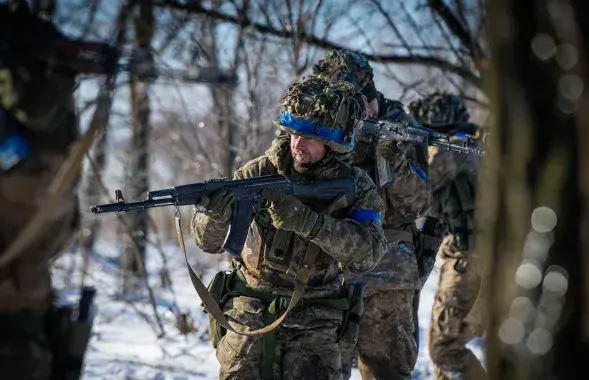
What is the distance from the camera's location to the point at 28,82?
2.01 m

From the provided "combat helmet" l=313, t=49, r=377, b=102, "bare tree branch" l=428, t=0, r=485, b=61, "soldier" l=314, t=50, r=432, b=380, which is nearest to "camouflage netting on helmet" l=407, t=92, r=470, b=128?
"soldier" l=314, t=50, r=432, b=380

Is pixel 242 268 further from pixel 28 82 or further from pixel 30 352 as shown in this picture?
pixel 28 82

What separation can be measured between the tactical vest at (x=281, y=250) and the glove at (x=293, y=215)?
0.18 m

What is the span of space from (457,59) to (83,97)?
550cm

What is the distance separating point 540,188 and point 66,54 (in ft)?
3.83

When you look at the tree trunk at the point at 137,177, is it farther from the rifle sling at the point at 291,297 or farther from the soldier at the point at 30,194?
the soldier at the point at 30,194

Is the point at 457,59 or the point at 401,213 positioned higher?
the point at 457,59

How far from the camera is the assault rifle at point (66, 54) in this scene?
1900mm

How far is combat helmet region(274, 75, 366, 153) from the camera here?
3506 mm

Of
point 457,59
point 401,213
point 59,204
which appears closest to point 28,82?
point 59,204

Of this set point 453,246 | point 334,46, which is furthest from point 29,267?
point 334,46

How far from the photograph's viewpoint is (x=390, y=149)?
14.8 ft

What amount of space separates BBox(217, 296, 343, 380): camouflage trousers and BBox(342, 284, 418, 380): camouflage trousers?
42.5 inches

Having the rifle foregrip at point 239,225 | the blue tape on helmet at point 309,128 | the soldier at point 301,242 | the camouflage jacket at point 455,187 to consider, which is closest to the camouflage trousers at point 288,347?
the soldier at point 301,242
